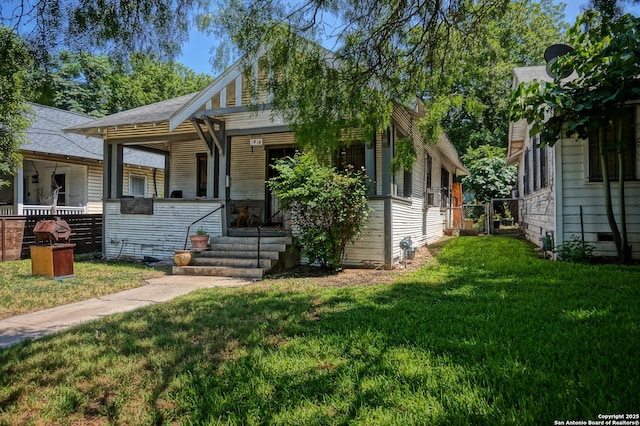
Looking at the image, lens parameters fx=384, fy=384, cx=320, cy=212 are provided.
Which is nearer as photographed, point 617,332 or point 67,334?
point 617,332

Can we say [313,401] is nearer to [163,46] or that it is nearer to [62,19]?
[163,46]

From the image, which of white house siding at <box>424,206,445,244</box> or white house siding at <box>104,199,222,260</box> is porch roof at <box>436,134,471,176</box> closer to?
white house siding at <box>424,206,445,244</box>

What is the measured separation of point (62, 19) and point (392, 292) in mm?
4631

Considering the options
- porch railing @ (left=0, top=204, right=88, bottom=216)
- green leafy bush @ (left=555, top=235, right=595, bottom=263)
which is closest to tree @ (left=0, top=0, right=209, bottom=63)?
green leafy bush @ (left=555, top=235, right=595, bottom=263)

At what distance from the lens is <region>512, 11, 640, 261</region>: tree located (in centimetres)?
570

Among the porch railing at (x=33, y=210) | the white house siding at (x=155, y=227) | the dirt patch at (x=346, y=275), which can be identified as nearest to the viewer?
the dirt patch at (x=346, y=275)

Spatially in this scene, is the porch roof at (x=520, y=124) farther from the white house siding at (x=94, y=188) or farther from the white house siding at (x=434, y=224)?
the white house siding at (x=94, y=188)

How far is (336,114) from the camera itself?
405 cm

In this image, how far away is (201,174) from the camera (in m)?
11.9

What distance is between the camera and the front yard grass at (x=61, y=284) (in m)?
5.13

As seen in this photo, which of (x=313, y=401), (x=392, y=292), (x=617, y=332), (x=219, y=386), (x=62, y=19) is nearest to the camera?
(x=313, y=401)

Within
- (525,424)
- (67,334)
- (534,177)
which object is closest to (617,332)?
(525,424)

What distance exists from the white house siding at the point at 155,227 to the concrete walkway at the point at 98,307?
7.21 feet

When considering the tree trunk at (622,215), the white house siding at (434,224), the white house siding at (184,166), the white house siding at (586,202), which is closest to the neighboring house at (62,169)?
the white house siding at (184,166)
